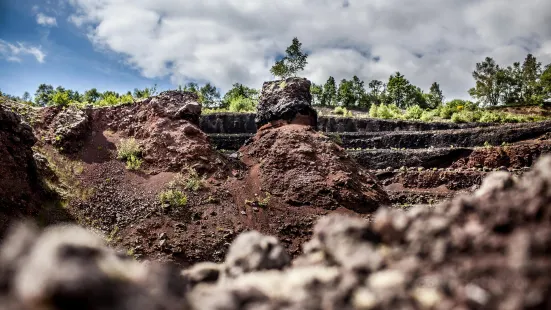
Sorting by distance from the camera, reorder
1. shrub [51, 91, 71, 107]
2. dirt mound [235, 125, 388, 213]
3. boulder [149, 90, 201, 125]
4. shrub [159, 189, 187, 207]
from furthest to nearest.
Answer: shrub [51, 91, 71, 107] < boulder [149, 90, 201, 125] < dirt mound [235, 125, 388, 213] < shrub [159, 189, 187, 207]

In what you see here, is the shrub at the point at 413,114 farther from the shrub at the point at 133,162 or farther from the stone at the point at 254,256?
the stone at the point at 254,256

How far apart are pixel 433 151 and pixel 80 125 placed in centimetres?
1995

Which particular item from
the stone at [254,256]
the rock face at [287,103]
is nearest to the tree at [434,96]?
the rock face at [287,103]

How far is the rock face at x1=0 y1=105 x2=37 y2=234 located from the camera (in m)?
11.6

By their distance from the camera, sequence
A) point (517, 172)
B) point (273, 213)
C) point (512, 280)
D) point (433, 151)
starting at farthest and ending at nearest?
point (433, 151)
point (517, 172)
point (273, 213)
point (512, 280)

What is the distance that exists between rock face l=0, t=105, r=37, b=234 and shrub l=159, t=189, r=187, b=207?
3.80 metres

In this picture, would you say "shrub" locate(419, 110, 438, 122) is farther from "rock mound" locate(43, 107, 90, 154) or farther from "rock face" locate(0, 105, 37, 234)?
"rock face" locate(0, 105, 37, 234)

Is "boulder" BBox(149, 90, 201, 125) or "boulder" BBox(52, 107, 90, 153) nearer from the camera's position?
"boulder" BBox(52, 107, 90, 153)

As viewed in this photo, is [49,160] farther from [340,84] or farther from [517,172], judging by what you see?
[340,84]

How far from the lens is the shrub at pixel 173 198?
13.6 metres

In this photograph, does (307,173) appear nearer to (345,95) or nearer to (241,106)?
(241,106)

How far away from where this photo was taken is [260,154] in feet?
57.3

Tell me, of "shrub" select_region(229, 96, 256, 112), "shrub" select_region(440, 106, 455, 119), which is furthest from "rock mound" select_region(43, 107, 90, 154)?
"shrub" select_region(440, 106, 455, 119)

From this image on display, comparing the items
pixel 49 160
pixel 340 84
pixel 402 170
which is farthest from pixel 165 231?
pixel 340 84
